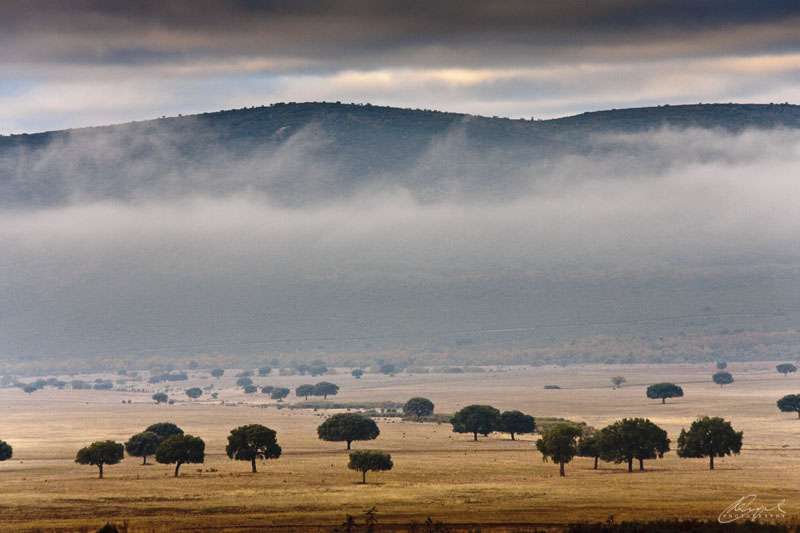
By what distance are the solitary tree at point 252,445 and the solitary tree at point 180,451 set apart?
3.42 m

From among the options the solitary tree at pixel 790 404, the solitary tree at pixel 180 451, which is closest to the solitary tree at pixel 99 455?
the solitary tree at pixel 180 451

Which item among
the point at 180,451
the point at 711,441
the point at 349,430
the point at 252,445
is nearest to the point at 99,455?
the point at 180,451

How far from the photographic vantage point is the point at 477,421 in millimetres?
162500

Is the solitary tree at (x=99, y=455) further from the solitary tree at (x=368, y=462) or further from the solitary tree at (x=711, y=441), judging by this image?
the solitary tree at (x=711, y=441)

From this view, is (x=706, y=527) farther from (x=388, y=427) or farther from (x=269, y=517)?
(x=388, y=427)

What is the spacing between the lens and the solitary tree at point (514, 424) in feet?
531

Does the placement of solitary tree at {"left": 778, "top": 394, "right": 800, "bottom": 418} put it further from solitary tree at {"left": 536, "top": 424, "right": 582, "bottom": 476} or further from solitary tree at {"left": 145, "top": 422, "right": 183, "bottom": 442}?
solitary tree at {"left": 145, "top": 422, "right": 183, "bottom": 442}

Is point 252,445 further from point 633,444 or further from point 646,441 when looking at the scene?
point 646,441

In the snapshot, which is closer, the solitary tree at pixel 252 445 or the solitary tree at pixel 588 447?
the solitary tree at pixel 252 445

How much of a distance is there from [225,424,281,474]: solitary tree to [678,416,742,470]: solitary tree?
46.1 metres

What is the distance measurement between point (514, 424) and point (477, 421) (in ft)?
17.9

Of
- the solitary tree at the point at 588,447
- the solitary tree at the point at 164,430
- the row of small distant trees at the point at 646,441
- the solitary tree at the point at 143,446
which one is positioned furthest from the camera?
the solitary tree at the point at 164,430

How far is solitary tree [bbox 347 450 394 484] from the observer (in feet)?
376

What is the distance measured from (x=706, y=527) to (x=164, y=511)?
43024 mm
